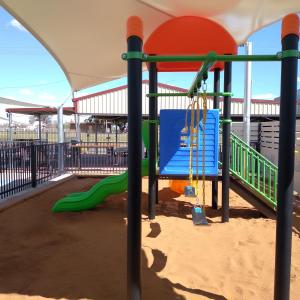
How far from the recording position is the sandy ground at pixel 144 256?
3.41 meters

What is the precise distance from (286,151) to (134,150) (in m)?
1.18

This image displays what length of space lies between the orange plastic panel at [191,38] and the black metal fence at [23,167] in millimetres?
5108

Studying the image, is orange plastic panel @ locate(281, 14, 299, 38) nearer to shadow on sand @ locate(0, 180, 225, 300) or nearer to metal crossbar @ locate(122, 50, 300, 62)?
metal crossbar @ locate(122, 50, 300, 62)

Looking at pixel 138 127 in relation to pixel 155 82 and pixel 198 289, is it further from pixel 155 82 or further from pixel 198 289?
pixel 155 82

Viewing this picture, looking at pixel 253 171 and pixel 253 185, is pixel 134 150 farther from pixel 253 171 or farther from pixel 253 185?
pixel 253 171

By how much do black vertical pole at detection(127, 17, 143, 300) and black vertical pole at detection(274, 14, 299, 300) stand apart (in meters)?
1.10

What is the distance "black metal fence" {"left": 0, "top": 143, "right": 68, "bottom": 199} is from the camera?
8.46 m

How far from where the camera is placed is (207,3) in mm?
5402

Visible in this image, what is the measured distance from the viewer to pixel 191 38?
18.7 ft

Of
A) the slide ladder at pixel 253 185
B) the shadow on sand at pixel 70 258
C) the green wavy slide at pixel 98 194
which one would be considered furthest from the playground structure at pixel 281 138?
the green wavy slide at pixel 98 194

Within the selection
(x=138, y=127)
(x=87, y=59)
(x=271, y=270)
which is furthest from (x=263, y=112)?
(x=138, y=127)

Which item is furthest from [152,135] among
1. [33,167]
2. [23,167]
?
[23,167]

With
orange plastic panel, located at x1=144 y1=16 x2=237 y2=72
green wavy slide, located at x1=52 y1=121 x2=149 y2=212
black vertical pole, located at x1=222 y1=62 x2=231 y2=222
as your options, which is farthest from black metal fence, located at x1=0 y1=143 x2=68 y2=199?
black vertical pole, located at x1=222 y1=62 x2=231 y2=222

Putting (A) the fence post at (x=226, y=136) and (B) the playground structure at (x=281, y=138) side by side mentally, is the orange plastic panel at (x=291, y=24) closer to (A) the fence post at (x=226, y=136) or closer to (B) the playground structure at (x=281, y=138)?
(B) the playground structure at (x=281, y=138)
